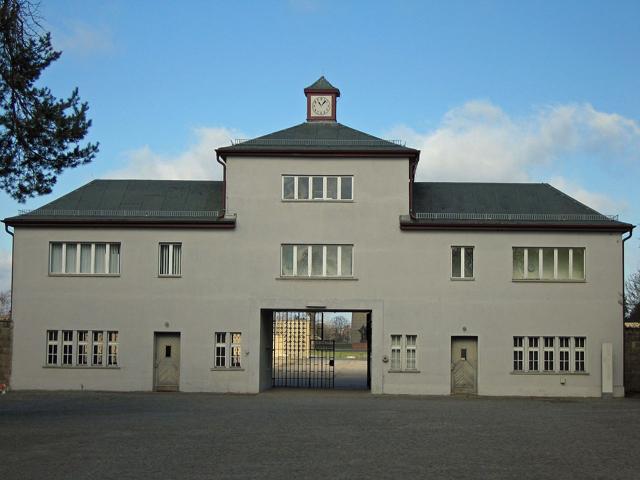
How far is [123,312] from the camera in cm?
3262

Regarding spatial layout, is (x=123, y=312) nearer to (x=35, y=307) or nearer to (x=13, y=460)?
(x=35, y=307)

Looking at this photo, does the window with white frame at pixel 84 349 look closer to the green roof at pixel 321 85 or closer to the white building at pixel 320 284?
the white building at pixel 320 284

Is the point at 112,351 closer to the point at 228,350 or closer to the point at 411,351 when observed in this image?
the point at 228,350

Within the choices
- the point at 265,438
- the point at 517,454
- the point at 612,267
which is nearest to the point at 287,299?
the point at 612,267

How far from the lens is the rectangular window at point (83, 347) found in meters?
32.6

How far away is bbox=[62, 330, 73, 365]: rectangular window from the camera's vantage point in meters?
32.6

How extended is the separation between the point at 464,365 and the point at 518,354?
197 cm

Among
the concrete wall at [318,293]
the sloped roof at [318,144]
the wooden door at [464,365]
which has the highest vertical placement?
the sloped roof at [318,144]

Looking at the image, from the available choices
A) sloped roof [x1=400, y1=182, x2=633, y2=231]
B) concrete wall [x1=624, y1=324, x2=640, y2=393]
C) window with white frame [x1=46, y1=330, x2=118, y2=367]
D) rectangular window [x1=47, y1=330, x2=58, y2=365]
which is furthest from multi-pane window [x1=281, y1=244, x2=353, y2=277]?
concrete wall [x1=624, y1=324, x2=640, y2=393]

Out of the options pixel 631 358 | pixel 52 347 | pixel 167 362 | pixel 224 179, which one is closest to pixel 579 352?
pixel 631 358

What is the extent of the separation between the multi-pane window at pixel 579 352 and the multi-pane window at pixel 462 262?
444cm

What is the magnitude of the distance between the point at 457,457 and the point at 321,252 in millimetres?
17491

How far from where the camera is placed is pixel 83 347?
107ft

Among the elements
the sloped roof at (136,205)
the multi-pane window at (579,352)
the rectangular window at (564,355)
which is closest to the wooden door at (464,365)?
the rectangular window at (564,355)
